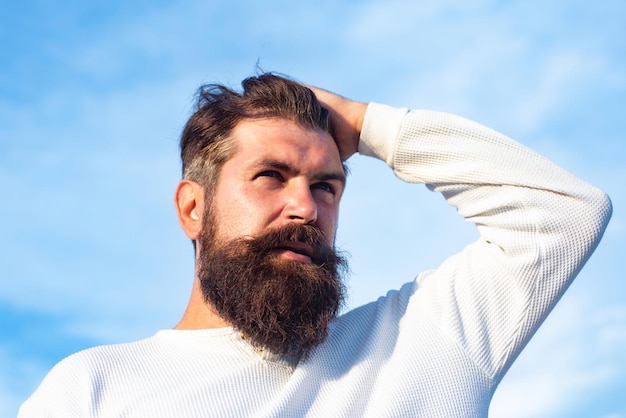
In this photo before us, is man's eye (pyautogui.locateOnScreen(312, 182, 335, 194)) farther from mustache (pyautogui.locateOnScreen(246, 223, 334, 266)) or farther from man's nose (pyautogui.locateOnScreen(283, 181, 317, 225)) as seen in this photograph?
mustache (pyautogui.locateOnScreen(246, 223, 334, 266))

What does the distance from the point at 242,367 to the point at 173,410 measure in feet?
1.10

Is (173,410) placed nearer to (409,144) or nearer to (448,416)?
(448,416)

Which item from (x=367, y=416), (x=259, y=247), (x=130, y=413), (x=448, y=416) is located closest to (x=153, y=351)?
(x=130, y=413)

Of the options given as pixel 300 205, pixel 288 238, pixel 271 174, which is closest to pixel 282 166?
pixel 271 174

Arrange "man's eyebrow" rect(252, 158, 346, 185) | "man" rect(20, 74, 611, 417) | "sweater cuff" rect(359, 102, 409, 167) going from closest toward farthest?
"man" rect(20, 74, 611, 417) → "man's eyebrow" rect(252, 158, 346, 185) → "sweater cuff" rect(359, 102, 409, 167)

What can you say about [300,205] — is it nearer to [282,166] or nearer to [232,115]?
[282,166]

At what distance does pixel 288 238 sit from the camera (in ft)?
11.5

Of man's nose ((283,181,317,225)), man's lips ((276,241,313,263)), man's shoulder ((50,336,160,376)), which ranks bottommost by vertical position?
man's shoulder ((50,336,160,376))

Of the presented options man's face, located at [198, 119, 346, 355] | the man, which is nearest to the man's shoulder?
the man

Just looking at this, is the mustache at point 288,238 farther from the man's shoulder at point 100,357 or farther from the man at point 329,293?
the man's shoulder at point 100,357

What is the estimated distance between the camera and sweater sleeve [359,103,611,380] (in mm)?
3492

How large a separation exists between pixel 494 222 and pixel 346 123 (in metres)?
0.87

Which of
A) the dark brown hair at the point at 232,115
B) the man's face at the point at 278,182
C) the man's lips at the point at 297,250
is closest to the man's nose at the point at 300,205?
the man's face at the point at 278,182

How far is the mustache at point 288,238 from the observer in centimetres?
351
